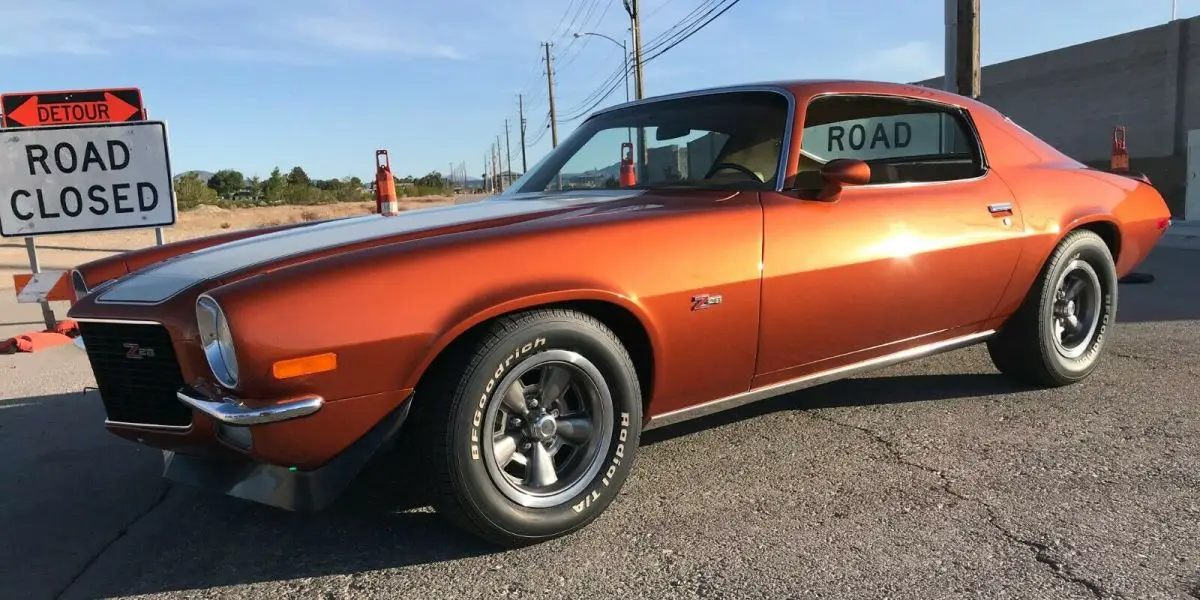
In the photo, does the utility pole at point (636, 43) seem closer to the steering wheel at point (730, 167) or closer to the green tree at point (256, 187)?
the steering wheel at point (730, 167)

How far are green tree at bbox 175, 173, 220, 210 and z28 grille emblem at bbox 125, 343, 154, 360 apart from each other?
162 feet

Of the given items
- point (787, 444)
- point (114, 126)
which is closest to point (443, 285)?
point (787, 444)

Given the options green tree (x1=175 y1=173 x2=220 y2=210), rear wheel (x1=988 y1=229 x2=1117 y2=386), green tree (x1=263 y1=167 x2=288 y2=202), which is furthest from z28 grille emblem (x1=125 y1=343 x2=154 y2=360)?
green tree (x1=263 y1=167 x2=288 y2=202)

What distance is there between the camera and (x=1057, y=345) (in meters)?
3.91

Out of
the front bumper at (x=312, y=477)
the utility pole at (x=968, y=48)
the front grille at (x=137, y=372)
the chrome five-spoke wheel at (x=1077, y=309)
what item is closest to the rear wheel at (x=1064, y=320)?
the chrome five-spoke wheel at (x=1077, y=309)

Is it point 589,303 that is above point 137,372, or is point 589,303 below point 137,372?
above

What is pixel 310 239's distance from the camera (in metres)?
2.83

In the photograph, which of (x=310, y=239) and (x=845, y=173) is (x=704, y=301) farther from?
(x=310, y=239)

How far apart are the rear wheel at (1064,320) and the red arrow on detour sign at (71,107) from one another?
266 inches

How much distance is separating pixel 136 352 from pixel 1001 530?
260cm

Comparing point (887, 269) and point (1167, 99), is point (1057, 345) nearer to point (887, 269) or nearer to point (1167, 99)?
point (887, 269)

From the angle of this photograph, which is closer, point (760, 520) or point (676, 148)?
point (760, 520)

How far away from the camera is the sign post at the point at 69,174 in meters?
6.44

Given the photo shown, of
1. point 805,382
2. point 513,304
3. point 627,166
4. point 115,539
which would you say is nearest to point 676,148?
point 627,166
